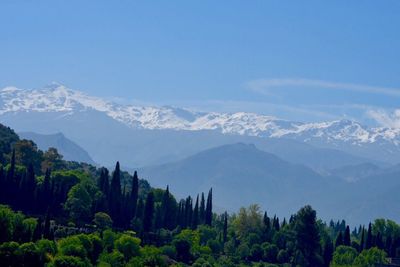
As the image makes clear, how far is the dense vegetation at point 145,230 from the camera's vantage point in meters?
111

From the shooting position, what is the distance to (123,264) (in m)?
107

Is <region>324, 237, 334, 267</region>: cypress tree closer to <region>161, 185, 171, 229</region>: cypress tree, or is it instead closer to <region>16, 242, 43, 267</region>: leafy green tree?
<region>161, 185, 171, 229</region>: cypress tree

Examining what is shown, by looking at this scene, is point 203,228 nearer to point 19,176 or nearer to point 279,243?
point 279,243

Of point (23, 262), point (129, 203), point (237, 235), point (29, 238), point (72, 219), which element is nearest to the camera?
point (23, 262)

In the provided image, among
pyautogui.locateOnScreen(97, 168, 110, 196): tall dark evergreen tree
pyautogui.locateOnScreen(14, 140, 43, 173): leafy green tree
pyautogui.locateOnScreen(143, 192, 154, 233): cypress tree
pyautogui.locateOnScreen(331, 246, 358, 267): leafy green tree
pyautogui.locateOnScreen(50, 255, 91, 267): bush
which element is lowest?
pyautogui.locateOnScreen(50, 255, 91, 267): bush

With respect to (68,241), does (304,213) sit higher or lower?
higher

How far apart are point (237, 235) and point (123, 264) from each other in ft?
176

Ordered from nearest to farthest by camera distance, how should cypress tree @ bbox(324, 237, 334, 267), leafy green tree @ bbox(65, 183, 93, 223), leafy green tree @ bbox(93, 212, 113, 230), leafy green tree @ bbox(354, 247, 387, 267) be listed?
leafy green tree @ bbox(93, 212, 113, 230), leafy green tree @ bbox(65, 183, 93, 223), leafy green tree @ bbox(354, 247, 387, 267), cypress tree @ bbox(324, 237, 334, 267)

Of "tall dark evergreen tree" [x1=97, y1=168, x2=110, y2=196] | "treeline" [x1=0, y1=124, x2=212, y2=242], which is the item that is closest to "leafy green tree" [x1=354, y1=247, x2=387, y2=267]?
"treeline" [x1=0, y1=124, x2=212, y2=242]

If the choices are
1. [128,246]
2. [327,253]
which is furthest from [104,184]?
[327,253]

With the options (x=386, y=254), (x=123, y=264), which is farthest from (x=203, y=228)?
(x=123, y=264)

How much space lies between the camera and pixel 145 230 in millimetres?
139000

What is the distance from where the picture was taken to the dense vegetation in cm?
11106

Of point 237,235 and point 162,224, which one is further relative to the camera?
point 237,235
